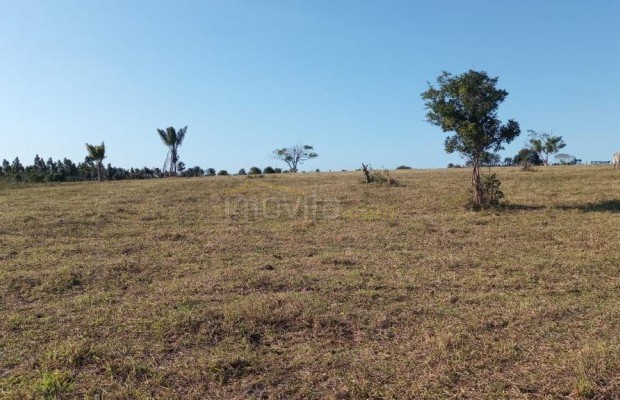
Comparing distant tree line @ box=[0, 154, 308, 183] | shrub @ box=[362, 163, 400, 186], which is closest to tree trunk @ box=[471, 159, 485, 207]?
shrub @ box=[362, 163, 400, 186]

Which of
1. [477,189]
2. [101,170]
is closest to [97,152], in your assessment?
[101,170]

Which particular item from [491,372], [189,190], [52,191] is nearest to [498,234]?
[491,372]

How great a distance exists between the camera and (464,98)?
43.3 feet

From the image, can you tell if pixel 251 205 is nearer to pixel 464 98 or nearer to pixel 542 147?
pixel 464 98

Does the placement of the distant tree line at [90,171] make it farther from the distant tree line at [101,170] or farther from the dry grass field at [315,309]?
the dry grass field at [315,309]

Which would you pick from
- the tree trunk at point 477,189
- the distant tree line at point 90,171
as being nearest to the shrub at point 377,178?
the tree trunk at point 477,189

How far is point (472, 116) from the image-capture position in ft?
43.6

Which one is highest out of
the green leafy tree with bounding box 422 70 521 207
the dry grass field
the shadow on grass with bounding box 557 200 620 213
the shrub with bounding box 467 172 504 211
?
the green leafy tree with bounding box 422 70 521 207

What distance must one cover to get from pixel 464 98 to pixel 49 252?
1069cm

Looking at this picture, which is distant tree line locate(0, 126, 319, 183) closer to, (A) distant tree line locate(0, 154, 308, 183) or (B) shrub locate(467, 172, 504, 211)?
(A) distant tree line locate(0, 154, 308, 183)

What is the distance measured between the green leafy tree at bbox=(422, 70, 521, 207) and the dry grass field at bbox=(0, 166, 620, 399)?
2.62 metres

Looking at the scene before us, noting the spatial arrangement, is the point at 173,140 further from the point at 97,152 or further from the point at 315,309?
the point at 315,309

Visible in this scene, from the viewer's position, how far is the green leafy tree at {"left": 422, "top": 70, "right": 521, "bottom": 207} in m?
13.0

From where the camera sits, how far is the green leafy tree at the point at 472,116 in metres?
13.0
